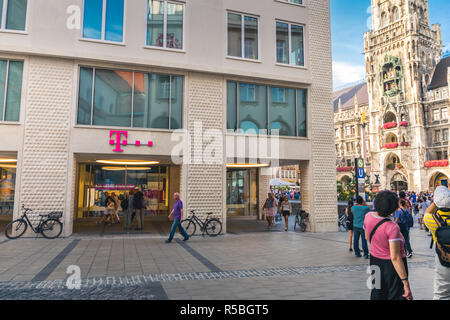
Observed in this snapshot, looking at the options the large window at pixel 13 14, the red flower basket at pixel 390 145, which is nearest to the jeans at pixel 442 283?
the large window at pixel 13 14

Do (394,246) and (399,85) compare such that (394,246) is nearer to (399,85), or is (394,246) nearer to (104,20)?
(104,20)

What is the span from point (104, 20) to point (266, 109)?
8.08 meters

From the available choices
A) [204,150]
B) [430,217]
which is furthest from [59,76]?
[430,217]

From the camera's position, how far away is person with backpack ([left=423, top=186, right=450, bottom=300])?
3.76m

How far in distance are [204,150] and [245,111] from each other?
2.83m

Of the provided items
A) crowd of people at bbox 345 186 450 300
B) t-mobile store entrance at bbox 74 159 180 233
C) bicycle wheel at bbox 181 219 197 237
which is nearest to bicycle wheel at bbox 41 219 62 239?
bicycle wheel at bbox 181 219 197 237

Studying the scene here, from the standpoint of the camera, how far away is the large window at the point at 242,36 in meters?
15.9

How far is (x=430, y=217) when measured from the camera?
4047 millimetres

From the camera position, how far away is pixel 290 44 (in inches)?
668

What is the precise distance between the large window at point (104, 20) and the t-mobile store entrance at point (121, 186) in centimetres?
745

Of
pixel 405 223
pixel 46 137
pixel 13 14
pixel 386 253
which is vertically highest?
pixel 13 14

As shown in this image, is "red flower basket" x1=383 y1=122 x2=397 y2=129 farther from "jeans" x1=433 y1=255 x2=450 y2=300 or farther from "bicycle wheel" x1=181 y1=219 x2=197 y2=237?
"jeans" x1=433 y1=255 x2=450 y2=300

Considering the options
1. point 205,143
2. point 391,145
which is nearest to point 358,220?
point 205,143
